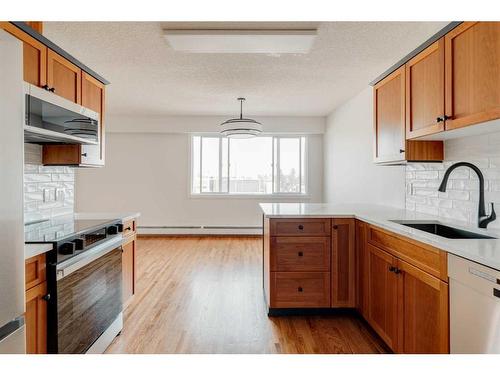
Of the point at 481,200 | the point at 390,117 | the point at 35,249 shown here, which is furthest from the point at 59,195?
the point at 481,200

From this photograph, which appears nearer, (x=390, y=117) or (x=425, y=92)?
(x=425, y=92)

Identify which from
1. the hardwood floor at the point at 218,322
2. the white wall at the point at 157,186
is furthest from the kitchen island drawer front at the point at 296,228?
the white wall at the point at 157,186

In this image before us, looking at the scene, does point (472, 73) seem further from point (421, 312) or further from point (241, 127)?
point (241, 127)

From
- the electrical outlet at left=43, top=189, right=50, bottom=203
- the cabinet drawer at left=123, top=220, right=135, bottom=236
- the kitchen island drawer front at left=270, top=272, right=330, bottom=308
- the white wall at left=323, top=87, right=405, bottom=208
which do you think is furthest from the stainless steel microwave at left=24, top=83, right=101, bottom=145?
the white wall at left=323, top=87, right=405, bottom=208

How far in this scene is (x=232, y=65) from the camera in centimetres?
351

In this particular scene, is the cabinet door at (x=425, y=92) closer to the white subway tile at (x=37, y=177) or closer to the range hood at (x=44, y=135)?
the range hood at (x=44, y=135)

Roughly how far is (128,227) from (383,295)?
6.47ft

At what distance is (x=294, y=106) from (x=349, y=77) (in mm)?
1687

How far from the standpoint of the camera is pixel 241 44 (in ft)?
9.09

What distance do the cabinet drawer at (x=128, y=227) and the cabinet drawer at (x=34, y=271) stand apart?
102 cm

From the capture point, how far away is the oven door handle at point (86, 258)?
1581 millimetres

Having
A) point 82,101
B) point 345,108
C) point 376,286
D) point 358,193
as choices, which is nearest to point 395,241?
point 376,286

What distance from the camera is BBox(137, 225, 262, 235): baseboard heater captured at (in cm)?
648

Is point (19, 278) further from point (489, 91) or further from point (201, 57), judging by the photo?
point (201, 57)
